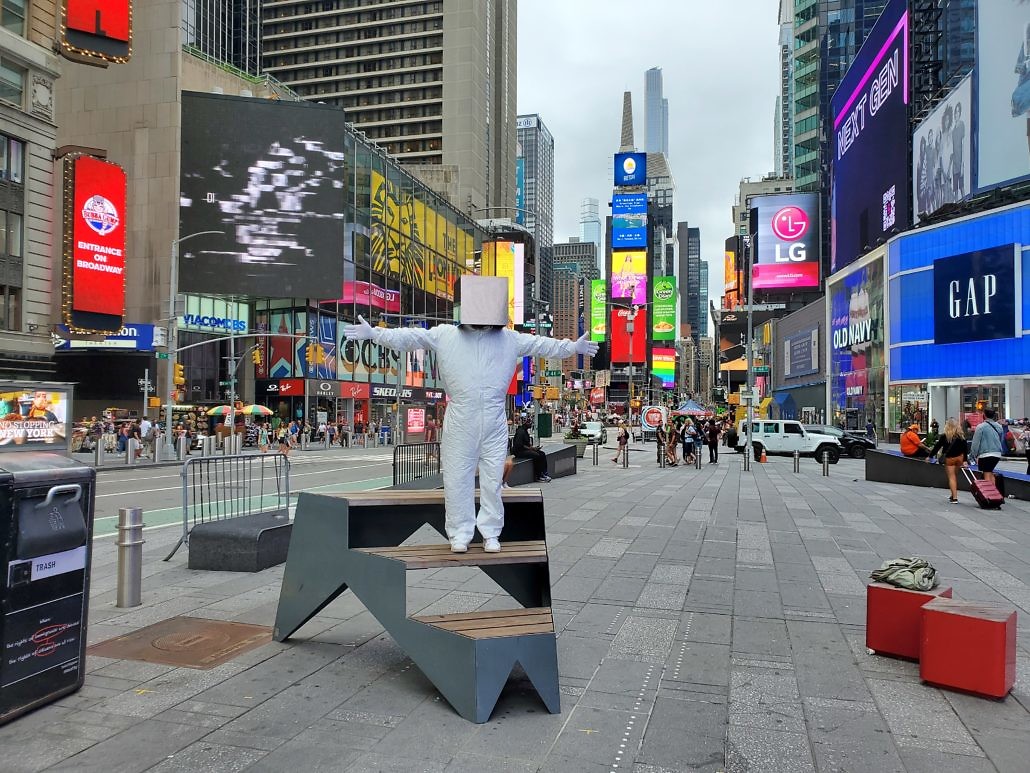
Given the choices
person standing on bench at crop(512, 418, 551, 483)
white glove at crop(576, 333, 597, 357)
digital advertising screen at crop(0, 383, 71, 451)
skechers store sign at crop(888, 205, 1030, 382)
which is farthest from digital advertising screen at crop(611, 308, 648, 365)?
digital advertising screen at crop(0, 383, 71, 451)

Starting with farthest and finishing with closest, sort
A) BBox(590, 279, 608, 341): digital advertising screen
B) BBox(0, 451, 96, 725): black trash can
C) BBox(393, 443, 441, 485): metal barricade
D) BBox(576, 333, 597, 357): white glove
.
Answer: BBox(590, 279, 608, 341): digital advertising screen → BBox(393, 443, 441, 485): metal barricade → BBox(576, 333, 597, 357): white glove → BBox(0, 451, 96, 725): black trash can

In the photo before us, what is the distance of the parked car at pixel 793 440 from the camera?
32938 mm

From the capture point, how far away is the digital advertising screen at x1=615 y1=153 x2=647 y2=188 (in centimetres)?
13550

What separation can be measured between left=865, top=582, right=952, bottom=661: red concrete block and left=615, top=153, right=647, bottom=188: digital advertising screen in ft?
449

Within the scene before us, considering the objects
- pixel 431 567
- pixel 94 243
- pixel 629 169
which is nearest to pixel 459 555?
pixel 431 567

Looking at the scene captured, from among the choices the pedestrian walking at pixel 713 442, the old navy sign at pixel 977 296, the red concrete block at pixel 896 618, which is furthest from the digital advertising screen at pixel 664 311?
the red concrete block at pixel 896 618

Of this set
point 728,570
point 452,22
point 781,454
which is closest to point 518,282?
point 452,22

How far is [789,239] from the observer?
74.1 metres

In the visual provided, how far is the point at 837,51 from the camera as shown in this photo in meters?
80.2

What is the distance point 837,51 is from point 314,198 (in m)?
58.9

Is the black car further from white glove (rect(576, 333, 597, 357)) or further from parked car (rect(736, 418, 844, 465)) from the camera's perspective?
white glove (rect(576, 333, 597, 357))

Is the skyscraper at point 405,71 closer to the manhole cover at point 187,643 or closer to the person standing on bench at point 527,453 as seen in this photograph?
the person standing on bench at point 527,453

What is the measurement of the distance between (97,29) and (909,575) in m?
36.7

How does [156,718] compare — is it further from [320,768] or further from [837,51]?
[837,51]
